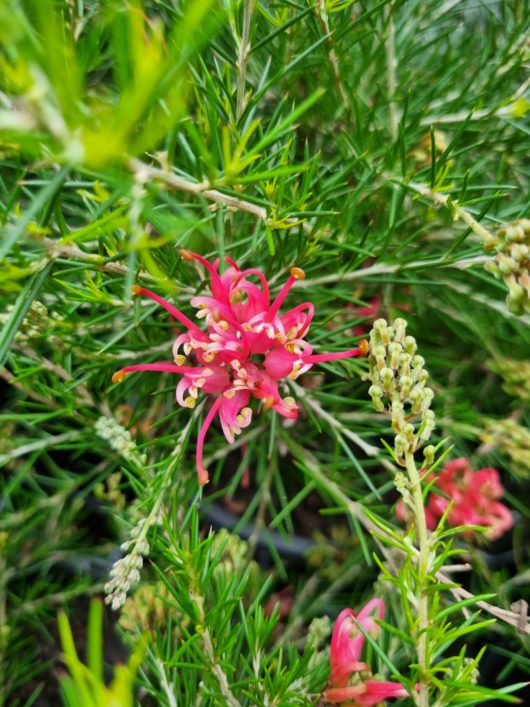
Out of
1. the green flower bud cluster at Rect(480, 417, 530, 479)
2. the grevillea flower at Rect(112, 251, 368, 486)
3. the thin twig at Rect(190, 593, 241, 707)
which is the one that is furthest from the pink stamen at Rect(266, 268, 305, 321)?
the green flower bud cluster at Rect(480, 417, 530, 479)

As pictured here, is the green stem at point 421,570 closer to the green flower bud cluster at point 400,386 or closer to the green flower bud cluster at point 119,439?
the green flower bud cluster at point 400,386

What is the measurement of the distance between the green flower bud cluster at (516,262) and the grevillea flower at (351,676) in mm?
241

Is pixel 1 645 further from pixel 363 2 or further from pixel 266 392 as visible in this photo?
pixel 363 2

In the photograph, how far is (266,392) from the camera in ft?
1.41

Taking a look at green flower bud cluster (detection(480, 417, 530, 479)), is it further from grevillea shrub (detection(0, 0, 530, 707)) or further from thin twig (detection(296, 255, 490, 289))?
thin twig (detection(296, 255, 490, 289))

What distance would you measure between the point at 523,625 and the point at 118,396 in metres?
0.44

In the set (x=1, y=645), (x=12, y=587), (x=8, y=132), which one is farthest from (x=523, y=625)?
(x=12, y=587)

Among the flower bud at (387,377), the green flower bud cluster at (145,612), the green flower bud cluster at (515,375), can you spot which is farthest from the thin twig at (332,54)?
the green flower bud cluster at (145,612)

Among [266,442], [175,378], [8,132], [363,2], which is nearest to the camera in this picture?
[8,132]

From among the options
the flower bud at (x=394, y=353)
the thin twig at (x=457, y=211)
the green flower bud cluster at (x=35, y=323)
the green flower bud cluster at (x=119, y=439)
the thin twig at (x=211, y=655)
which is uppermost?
the thin twig at (x=457, y=211)

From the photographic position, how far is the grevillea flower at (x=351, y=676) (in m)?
0.41

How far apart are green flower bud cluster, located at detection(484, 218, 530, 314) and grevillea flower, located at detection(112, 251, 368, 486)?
109mm

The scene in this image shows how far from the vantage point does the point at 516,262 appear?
1.09 ft

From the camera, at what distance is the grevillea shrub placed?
0.27 m
